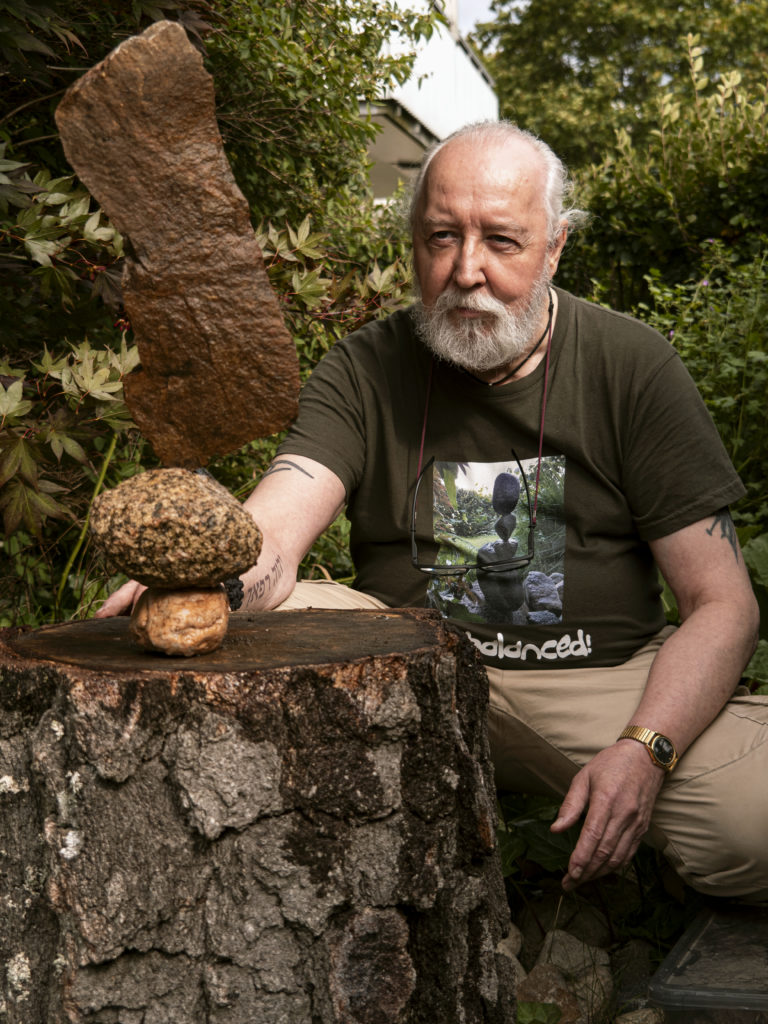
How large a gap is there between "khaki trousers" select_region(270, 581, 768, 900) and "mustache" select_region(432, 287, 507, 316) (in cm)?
85

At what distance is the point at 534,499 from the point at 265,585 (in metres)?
0.79

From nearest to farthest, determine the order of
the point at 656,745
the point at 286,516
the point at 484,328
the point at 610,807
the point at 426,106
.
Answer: the point at 610,807
the point at 656,745
the point at 286,516
the point at 484,328
the point at 426,106

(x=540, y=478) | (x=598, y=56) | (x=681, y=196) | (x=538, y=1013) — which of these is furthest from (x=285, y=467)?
(x=598, y=56)

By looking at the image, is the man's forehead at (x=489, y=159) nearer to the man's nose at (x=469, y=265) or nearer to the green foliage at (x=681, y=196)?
the man's nose at (x=469, y=265)

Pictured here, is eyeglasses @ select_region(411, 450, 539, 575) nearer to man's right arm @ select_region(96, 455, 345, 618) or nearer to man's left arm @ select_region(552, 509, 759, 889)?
man's right arm @ select_region(96, 455, 345, 618)

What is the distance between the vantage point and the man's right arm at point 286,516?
8.20 ft

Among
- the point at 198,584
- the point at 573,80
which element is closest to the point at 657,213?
the point at 198,584

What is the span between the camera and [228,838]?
1.75 m

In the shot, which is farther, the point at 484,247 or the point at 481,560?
the point at 481,560

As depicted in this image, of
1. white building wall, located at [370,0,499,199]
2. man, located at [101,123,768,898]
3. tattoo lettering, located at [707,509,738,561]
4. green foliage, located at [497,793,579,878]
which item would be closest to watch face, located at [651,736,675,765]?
man, located at [101,123,768,898]

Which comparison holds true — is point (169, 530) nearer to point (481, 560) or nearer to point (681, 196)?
point (481, 560)

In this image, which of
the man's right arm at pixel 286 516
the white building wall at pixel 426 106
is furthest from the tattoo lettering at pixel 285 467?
the white building wall at pixel 426 106

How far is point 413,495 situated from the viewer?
9.32 ft

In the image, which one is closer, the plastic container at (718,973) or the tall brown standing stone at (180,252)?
the tall brown standing stone at (180,252)
